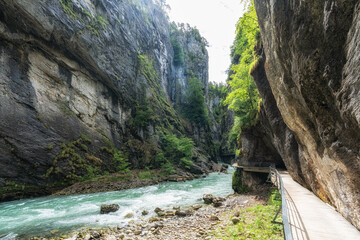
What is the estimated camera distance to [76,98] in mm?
20875

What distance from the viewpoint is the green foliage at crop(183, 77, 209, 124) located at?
163 feet

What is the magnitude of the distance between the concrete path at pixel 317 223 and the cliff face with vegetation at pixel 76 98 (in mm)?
18851

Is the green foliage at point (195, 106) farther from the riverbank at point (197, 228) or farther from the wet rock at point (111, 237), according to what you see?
the wet rock at point (111, 237)

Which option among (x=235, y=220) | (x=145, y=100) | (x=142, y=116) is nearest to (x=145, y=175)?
(x=142, y=116)

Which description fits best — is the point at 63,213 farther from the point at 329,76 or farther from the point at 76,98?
the point at 76,98

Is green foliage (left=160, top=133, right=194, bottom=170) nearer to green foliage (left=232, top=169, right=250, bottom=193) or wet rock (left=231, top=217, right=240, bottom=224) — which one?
green foliage (left=232, top=169, right=250, bottom=193)

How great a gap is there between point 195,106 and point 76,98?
3458cm

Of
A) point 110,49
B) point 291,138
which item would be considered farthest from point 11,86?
point 291,138

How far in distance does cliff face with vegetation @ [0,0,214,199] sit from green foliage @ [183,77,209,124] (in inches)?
522

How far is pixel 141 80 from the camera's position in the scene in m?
32.5

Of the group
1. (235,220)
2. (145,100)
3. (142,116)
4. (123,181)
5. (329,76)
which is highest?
(145,100)

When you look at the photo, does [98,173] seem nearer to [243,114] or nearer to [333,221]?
[243,114]

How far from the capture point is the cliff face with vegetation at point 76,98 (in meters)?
15.0

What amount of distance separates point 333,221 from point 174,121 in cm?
3716
